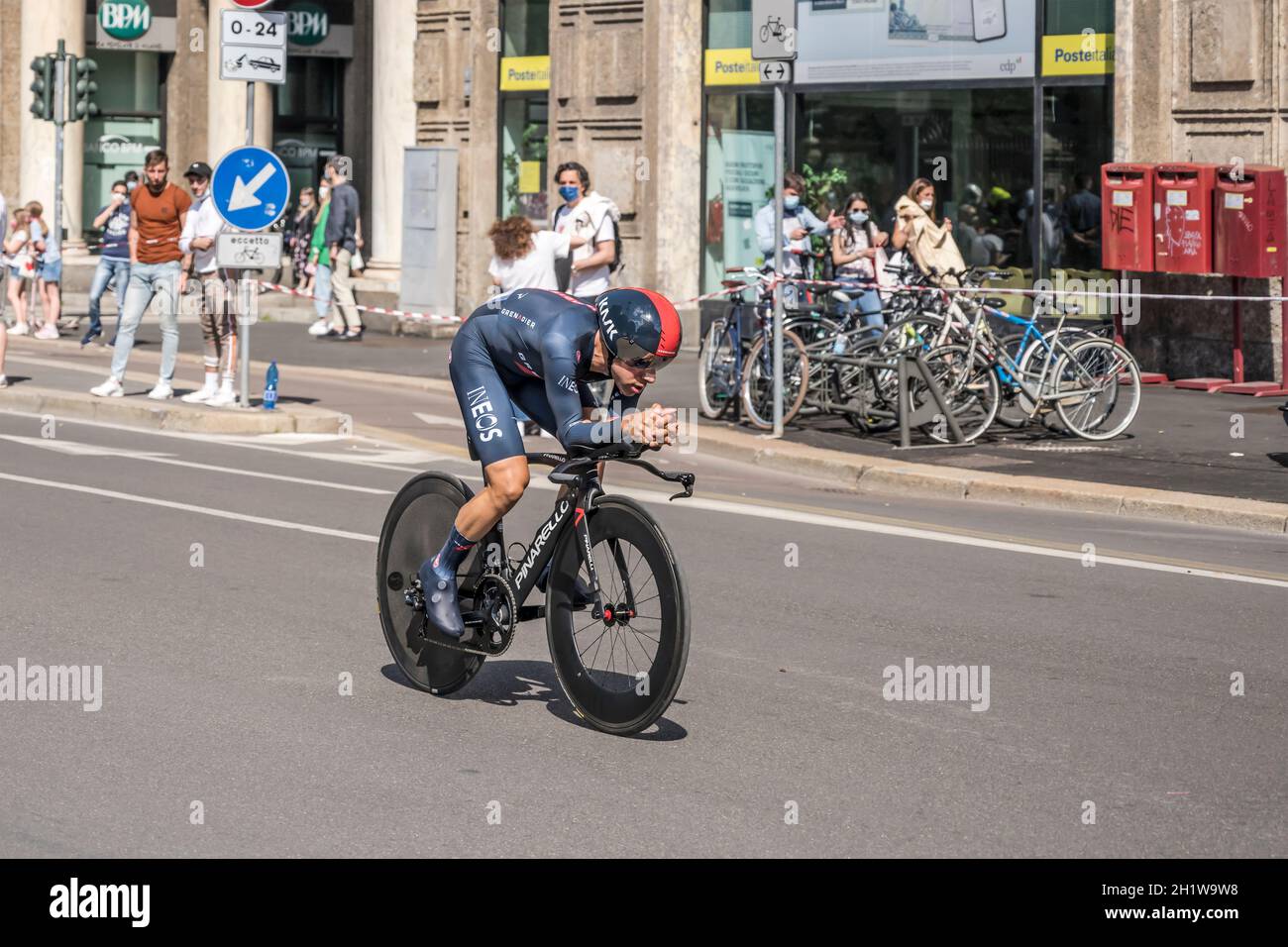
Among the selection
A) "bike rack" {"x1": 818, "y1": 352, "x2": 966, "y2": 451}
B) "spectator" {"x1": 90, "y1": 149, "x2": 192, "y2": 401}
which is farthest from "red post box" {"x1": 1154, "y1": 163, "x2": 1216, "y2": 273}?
"spectator" {"x1": 90, "y1": 149, "x2": 192, "y2": 401}

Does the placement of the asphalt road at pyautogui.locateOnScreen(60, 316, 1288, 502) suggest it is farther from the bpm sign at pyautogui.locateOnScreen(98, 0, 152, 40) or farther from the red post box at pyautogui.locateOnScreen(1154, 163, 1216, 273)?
the bpm sign at pyautogui.locateOnScreen(98, 0, 152, 40)

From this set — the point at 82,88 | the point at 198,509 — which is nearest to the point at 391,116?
→ the point at 82,88

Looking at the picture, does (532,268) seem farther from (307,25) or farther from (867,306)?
(307,25)

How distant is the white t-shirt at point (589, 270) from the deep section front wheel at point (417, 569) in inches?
312

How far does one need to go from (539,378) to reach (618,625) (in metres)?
0.87

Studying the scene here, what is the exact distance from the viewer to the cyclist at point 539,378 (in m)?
6.11

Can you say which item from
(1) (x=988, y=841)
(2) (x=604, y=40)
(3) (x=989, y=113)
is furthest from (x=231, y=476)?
(2) (x=604, y=40)

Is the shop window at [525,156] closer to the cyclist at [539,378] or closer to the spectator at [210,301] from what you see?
the spectator at [210,301]

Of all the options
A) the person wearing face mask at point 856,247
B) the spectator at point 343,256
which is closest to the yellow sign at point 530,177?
the spectator at point 343,256

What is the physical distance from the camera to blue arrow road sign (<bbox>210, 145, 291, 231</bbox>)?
15180 millimetres

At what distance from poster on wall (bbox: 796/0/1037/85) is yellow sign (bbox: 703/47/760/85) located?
0.69 metres

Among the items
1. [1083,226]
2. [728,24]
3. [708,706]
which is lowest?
[708,706]

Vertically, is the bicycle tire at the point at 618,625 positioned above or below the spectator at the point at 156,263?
below

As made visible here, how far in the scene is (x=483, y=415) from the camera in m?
6.59
